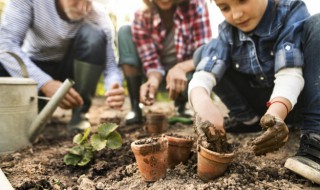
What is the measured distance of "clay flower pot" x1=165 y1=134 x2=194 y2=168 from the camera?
161 centimetres

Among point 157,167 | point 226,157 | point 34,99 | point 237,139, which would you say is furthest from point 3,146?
point 237,139

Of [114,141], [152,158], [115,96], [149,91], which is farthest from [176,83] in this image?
[152,158]

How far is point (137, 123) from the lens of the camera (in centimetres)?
307

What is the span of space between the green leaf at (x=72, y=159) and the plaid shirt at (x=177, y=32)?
54.6 inches

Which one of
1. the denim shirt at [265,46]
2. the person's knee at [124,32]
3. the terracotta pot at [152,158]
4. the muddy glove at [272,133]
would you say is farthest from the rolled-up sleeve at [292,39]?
the person's knee at [124,32]

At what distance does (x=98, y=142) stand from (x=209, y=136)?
0.72 metres

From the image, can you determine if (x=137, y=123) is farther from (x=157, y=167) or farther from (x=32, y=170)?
(x=157, y=167)

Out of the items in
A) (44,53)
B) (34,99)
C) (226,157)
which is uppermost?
(44,53)

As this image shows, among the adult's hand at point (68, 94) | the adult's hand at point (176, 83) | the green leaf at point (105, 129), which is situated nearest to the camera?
the green leaf at point (105, 129)

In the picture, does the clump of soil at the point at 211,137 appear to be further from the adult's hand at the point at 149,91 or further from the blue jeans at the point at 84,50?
the blue jeans at the point at 84,50

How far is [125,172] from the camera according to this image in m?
1.64

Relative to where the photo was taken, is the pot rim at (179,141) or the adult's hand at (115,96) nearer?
the pot rim at (179,141)

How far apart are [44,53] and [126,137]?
125 centimetres

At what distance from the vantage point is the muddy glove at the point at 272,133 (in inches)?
54.0
